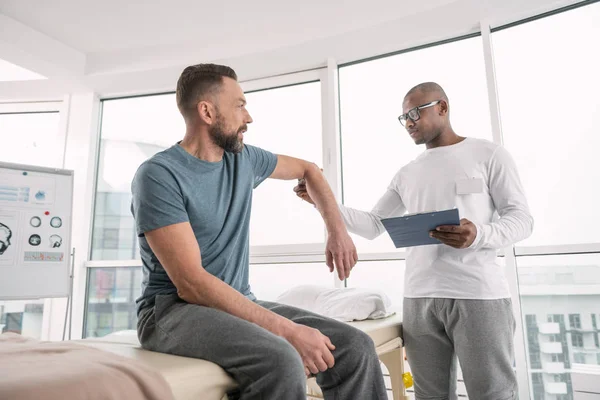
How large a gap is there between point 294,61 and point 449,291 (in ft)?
7.36

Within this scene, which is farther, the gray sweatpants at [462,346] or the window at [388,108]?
the window at [388,108]

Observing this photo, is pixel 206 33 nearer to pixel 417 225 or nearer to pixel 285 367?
pixel 417 225

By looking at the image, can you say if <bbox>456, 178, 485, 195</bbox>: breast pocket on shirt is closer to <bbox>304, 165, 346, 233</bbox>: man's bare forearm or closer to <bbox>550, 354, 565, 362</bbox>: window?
<bbox>304, 165, 346, 233</bbox>: man's bare forearm

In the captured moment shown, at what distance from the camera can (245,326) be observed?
1094mm

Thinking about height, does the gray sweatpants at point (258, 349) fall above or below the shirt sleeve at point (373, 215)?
below

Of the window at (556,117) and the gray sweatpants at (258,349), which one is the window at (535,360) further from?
the gray sweatpants at (258,349)

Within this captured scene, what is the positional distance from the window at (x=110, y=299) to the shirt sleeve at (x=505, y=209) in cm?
289

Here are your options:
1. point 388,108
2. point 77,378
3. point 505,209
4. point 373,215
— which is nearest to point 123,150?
point 388,108

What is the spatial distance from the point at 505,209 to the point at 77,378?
155 centimetres

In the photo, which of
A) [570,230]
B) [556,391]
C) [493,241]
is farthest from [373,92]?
[556,391]

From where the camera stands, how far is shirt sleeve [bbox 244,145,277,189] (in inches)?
62.1

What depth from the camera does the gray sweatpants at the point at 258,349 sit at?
1005 mm

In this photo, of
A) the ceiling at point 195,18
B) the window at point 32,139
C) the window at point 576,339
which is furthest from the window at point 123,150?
the window at point 576,339

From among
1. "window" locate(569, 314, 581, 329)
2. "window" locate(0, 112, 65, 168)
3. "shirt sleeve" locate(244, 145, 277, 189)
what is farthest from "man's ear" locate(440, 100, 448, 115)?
"window" locate(0, 112, 65, 168)
